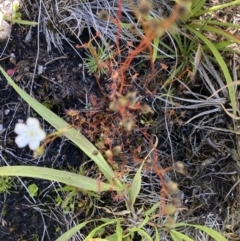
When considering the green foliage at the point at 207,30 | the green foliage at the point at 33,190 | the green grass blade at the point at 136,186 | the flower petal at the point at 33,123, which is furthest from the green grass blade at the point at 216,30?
the green foliage at the point at 33,190

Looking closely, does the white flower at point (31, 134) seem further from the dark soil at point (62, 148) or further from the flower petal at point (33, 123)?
the dark soil at point (62, 148)

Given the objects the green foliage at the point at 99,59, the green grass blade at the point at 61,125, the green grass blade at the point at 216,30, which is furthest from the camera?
the green foliage at the point at 99,59

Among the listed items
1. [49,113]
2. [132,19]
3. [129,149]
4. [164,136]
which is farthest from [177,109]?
[49,113]

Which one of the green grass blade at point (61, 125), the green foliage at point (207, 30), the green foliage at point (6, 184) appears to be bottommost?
the green foliage at point (6, 184)

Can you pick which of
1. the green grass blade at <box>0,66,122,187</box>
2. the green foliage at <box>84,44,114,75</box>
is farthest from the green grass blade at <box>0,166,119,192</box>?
the green foliage at <box>84,44,114,75</box>

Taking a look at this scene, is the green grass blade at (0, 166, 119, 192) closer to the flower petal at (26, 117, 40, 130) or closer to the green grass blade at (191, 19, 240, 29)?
the flower petal at (26, 117, 40, 130)

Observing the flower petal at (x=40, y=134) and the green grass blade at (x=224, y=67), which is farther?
the green grass blade at (x=224, y=67)
